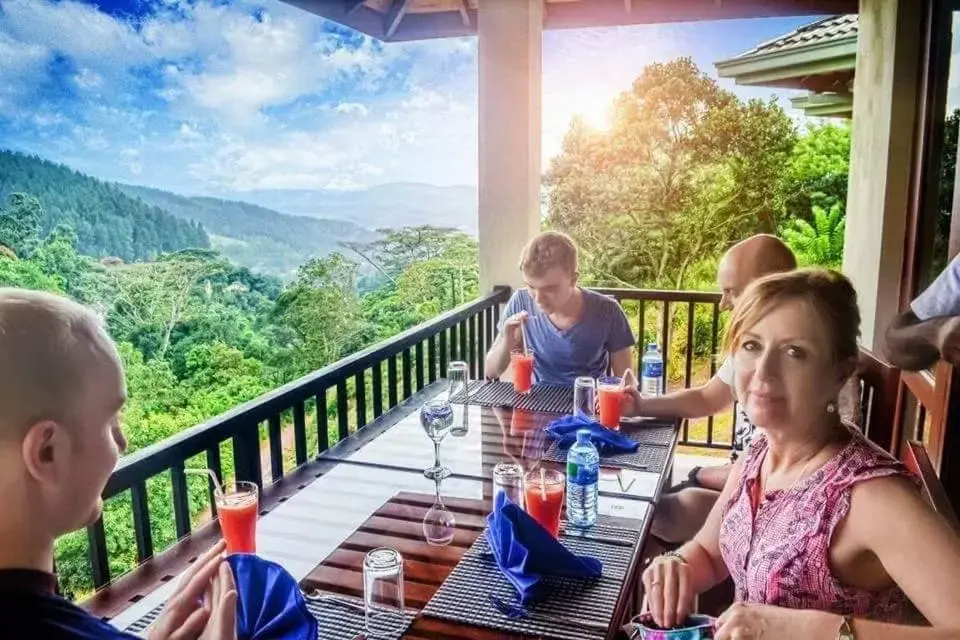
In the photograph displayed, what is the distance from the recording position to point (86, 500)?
0.84 m

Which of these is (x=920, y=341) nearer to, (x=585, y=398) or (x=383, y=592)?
(x=585, y=398)

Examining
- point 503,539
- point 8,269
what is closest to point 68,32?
point 8,269

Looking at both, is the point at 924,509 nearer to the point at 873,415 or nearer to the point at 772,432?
the point at 772,432

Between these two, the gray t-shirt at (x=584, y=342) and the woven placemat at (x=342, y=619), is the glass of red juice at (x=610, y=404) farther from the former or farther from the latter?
the woven placemat at (x=342, y=619)

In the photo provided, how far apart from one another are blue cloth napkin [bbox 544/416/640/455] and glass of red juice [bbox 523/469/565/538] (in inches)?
22.0

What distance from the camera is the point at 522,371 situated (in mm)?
2648

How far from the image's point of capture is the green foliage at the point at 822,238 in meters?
8.34

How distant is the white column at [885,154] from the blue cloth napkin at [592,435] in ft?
8.28

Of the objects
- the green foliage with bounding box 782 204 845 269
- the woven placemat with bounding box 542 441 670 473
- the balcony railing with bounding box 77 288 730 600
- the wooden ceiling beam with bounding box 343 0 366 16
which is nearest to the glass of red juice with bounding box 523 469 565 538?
the woven placemat with bounding box 542 441 670 473

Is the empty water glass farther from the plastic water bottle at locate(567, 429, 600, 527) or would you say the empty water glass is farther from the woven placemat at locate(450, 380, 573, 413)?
the plastic water bottle at locate(567, 429, 600, 527)

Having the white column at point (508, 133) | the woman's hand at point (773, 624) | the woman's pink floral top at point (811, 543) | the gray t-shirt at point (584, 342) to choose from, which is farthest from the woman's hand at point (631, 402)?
the white column at point (508, 133)

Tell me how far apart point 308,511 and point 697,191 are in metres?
8.58

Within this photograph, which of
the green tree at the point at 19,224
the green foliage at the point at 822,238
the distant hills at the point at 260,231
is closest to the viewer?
the green foliage at the point at 822,238

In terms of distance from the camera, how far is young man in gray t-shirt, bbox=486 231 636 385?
301cm
